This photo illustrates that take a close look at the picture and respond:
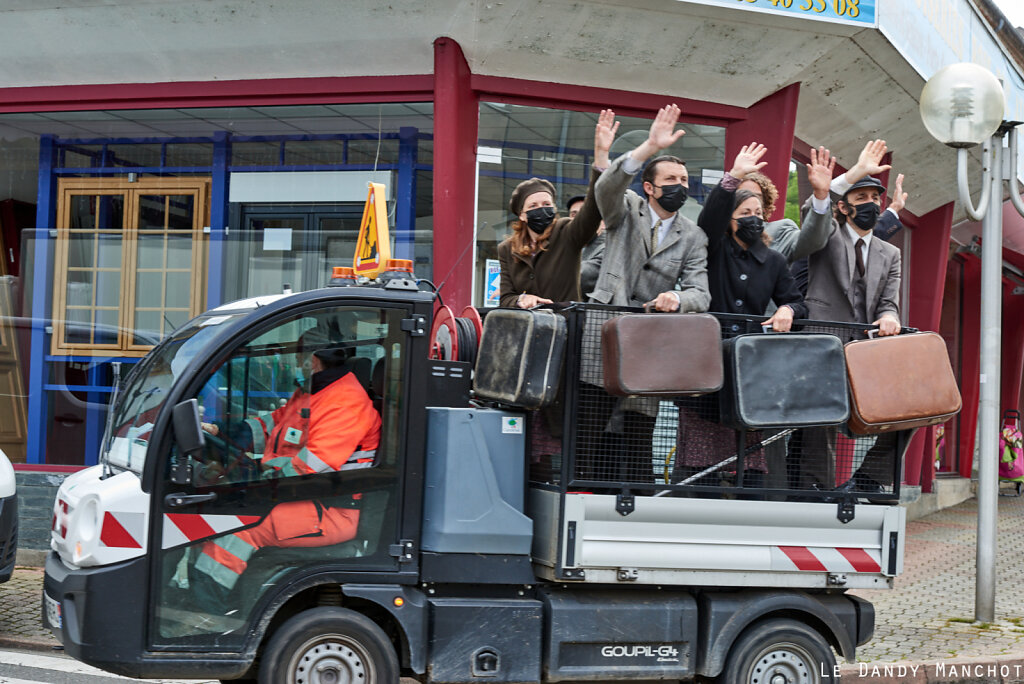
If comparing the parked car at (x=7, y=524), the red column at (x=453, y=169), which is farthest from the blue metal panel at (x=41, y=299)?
the red column at (x=453, y=169)

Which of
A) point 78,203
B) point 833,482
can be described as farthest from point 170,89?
point 833,482

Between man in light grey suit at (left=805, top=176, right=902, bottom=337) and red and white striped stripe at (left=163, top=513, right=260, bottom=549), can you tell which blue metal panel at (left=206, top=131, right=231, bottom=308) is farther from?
man in light grey suit at (left=805, top=176, right=902, bottom=337)

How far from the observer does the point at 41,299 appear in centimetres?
1002

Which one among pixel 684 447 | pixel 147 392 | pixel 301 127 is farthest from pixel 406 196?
pixel 684 447

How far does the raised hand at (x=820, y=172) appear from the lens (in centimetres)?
565


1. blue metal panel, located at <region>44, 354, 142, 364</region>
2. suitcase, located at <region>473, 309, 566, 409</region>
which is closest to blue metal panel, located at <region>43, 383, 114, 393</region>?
blue metal panel, located at <region>44, 354, 142, 364</region>

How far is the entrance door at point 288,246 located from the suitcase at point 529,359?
15.8ft

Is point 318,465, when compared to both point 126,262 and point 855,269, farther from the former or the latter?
point 126,262

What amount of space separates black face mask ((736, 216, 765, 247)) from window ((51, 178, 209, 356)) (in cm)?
578

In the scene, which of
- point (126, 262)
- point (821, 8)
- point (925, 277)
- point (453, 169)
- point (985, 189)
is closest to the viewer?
point (985, 189)

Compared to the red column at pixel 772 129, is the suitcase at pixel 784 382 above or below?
below

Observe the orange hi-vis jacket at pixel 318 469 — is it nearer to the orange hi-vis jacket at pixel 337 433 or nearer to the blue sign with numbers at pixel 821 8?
the orange hi-vis jacket at pixel 337 433

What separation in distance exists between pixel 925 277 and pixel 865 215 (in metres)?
9.74

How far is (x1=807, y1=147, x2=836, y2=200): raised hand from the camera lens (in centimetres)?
565
